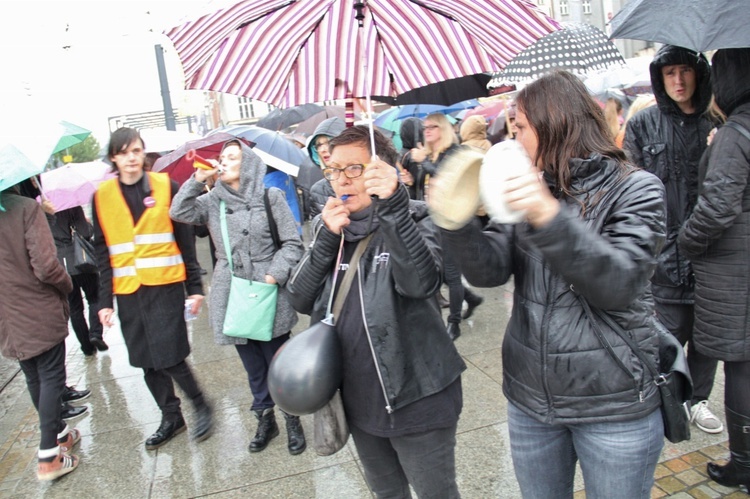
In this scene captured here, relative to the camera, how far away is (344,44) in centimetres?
247

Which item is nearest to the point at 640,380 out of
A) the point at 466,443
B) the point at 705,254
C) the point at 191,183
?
the point at 705,254

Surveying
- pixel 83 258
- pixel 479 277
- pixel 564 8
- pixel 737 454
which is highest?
pixel 564 8

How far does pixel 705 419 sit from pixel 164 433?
3416mm

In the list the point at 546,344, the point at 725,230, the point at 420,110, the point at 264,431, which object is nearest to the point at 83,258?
the point at 264,431

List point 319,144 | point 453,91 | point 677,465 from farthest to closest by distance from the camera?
1. point 319,144
2. point 453,91
3. point 677,465

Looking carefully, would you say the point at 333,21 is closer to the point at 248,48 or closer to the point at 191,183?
the point at 248,48

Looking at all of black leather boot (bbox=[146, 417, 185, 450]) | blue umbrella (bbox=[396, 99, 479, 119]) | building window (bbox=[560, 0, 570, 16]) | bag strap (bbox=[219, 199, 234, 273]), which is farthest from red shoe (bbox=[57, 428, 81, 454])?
building window (bbox=[560, 0, 570, 16])

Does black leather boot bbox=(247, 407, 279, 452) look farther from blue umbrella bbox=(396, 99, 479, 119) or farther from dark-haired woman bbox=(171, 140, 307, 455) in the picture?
blue umbrella bbox=(396, 99, 479, 119)

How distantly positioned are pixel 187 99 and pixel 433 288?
14.3 m

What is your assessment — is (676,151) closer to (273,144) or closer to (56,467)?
(56,467)

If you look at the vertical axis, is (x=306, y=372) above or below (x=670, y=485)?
above

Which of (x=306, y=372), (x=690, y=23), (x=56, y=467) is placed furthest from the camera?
(x=56, y=467)

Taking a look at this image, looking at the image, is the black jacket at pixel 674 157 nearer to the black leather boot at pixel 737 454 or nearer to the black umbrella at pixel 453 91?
the black leather boot at pixel 737 454

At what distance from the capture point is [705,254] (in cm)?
280
